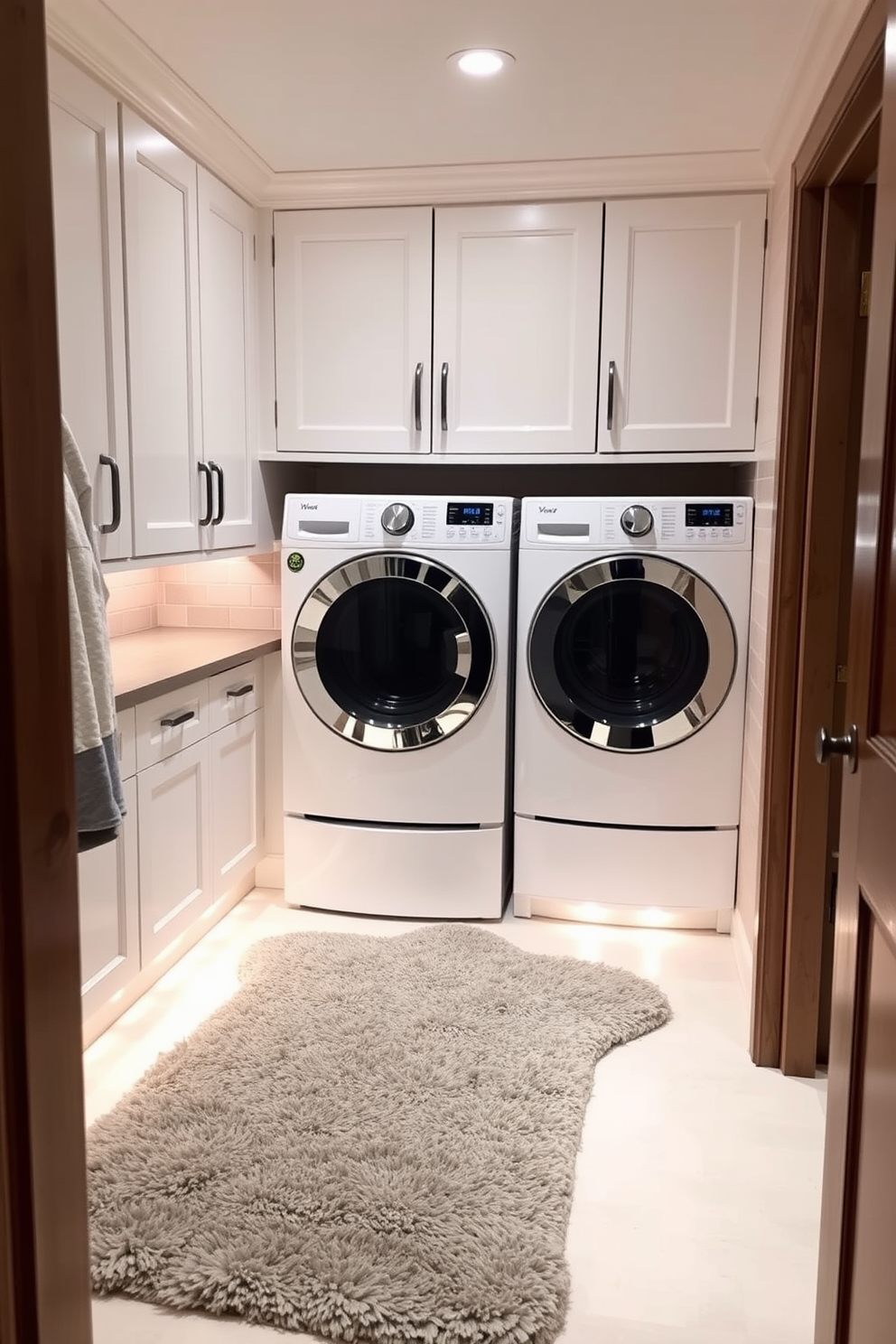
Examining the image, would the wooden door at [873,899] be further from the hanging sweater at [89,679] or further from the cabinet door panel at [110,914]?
the cabinet door panel at [110,914]

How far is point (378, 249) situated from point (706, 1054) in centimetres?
244

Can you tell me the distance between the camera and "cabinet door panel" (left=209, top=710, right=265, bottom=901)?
301 centimetres

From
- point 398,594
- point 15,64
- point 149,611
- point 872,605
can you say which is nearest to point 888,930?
point 872,605

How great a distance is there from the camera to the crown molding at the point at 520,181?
115 inches

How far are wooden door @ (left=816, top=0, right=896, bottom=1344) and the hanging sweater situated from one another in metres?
1.11

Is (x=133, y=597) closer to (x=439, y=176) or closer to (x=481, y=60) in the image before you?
(x=439, y=176)

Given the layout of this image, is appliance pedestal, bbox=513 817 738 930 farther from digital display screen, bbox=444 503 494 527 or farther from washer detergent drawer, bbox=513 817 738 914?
digital display screen, bbox=444 503 494 527

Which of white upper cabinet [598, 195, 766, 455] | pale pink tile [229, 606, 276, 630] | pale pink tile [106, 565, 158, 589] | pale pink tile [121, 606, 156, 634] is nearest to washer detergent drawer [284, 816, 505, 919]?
pale pink tile [229, 606, 276, 630]

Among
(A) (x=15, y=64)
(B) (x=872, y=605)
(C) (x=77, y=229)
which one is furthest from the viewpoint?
(C) (x=77, y=229)

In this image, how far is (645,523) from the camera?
9.82ft

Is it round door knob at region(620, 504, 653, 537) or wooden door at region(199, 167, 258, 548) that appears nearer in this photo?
wooden door at region(199, 167, 258, 548)

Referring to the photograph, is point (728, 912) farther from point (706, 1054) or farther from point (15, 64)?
point (15, 64)

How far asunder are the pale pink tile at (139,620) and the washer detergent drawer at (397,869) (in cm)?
81

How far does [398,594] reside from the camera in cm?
314
